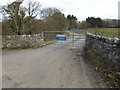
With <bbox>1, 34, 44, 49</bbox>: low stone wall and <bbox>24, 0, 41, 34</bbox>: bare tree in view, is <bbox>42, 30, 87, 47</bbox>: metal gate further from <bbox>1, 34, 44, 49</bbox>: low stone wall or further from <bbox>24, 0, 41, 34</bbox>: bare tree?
<bbox>24, 0, 41, 34</bbox>: bare tree

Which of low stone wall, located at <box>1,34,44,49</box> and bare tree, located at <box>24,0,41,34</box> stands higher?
bare tree, located at <box>24,0,41,34</box>

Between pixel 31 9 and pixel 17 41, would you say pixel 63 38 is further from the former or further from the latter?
pixel 31 9

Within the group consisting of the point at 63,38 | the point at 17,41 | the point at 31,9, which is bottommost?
the point at 17,41

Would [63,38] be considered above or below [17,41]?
above

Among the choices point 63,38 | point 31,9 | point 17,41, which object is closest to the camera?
point 17,41

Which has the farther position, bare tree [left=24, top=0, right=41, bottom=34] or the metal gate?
bare tree [left=24, top=0, right=41, bottom=34]

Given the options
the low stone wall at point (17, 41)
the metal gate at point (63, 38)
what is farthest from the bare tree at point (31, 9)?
the low stone wall at point (17, 41)

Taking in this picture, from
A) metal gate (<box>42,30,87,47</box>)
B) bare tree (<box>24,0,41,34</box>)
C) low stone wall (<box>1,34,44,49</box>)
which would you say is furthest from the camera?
bare tree (<box>24,0,41,34</box>)

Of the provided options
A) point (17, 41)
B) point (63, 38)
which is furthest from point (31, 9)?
point (17, 41)

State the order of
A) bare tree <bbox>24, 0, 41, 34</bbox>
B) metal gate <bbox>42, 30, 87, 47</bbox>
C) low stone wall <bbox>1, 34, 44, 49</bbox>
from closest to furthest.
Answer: low stone wall <bbox>1, 34, 44, 49</bbox>
metal gate <bbox>42, 30, 87, 47</bbox>
bare tree <bbox>24, 0, 41, 34</bbox>

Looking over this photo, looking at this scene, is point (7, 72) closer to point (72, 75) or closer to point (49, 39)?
point (72, 75)

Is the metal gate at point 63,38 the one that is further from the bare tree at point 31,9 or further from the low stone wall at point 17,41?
the bare tree at point 31,9

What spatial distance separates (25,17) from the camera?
17.9 meters

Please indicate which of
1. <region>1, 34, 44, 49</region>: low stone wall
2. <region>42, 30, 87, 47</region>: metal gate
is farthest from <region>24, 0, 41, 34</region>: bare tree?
<region>1, 34, 44, 49</region>: low stone wall
